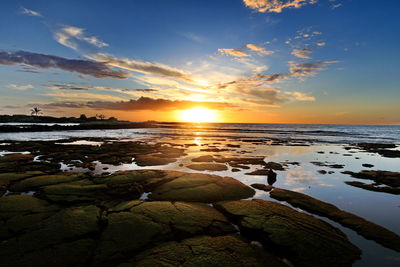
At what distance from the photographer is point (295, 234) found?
9.47 meters

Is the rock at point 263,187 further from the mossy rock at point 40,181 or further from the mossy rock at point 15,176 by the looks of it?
the mossy rock at point 15,176

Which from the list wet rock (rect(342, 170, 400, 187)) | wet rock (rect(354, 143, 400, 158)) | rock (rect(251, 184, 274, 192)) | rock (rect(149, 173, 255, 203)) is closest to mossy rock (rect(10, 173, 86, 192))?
rock (rect(149, 173, 255, 203))

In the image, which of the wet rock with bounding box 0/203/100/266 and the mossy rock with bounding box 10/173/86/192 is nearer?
the wet rock with bounding box 0/203/100/266

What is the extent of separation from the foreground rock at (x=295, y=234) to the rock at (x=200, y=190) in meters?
2.22

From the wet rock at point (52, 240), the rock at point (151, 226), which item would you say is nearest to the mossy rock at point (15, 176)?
the wet rock at point (52, 240)

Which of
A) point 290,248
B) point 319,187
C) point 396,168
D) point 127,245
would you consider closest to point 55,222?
point 127,245

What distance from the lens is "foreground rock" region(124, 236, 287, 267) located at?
23.7ft

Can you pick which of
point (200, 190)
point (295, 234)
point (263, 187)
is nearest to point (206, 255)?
point (295, 234)

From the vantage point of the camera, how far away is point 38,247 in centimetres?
785

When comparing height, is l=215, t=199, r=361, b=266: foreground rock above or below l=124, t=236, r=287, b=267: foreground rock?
below

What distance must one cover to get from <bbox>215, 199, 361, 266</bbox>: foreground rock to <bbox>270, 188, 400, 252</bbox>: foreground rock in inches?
54.1

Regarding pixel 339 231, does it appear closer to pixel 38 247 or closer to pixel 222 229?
pixel 222 229

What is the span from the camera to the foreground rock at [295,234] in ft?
26.6

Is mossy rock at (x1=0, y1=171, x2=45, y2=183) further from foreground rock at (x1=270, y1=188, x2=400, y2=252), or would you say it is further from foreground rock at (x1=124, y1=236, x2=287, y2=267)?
foreground rock at (x1=270, y1=188, x2=400, y2=252)
